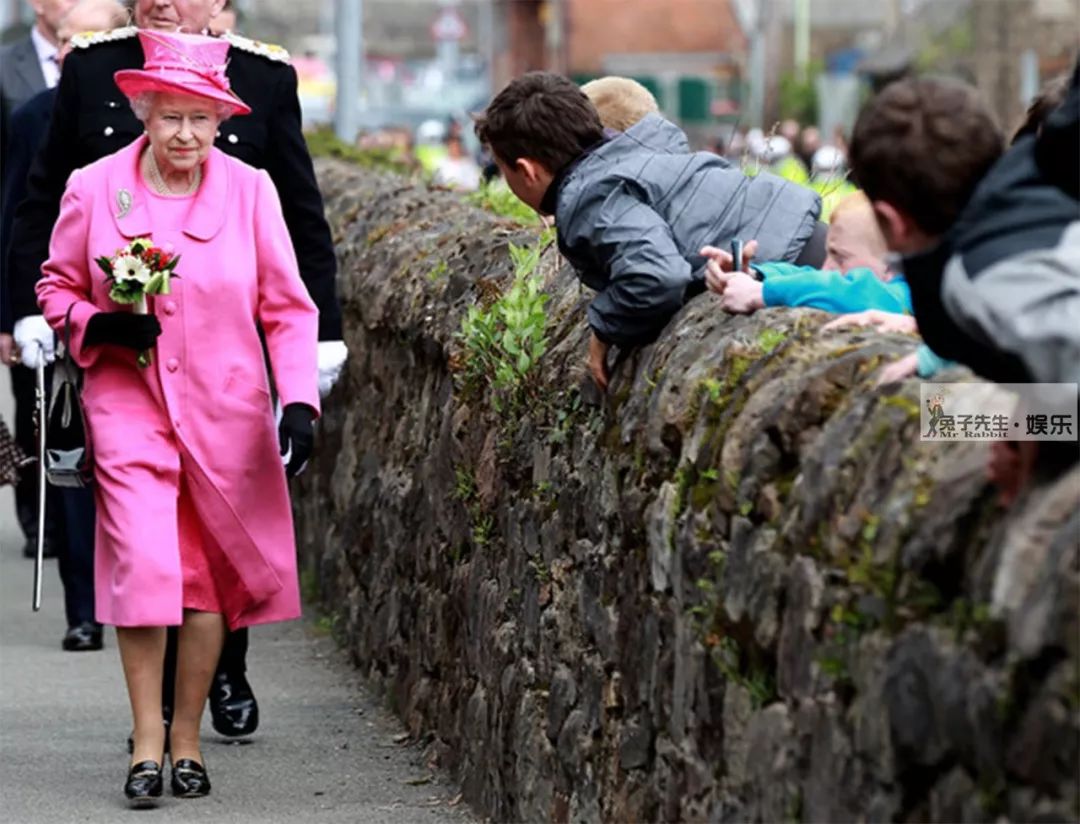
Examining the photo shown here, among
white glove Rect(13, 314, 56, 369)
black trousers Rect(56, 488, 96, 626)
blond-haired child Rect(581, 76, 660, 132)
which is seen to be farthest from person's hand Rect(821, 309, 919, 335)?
black trousers Rect(56, 488, 96, 626)

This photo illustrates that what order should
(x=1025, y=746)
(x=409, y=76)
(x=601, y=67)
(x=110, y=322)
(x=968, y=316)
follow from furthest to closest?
(x=409, y=76) → (x=601, y=67) → (x=110, y=322) → (x=968, y=316) → (x=1025, y=746)

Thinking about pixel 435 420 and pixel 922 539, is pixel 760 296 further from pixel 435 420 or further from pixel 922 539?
pixel 435 420

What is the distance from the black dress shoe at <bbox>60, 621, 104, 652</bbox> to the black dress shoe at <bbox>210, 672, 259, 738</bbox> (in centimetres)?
161

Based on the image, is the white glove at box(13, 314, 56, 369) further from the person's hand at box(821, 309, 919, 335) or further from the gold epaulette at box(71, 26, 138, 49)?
the person's hand at box(821, 309, 919, 335)

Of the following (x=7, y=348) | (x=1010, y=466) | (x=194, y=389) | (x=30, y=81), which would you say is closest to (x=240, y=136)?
(x=194, y=389)

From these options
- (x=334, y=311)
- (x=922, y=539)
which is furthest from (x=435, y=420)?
(x=922, y=539)

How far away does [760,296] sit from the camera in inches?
195

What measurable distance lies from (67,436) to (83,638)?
245 centimetres

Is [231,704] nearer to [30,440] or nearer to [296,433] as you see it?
[296,433]

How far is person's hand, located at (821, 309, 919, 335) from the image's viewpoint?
4.45 meters

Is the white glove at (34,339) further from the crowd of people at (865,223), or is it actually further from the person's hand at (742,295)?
the person's hand at (742,295)

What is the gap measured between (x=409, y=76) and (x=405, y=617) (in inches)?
2965

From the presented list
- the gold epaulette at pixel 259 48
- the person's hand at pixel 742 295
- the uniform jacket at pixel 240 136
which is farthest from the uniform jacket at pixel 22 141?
the person's hand at pixel 742 295

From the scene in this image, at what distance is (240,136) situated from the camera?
7402mm
